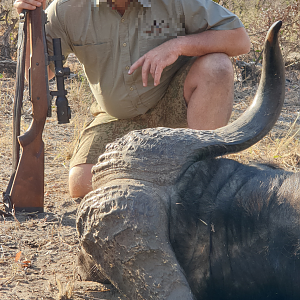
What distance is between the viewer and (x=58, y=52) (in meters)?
3.04

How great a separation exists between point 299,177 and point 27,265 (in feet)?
4.79

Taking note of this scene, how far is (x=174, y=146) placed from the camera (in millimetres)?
1392

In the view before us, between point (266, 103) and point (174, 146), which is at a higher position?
point (266, 103)

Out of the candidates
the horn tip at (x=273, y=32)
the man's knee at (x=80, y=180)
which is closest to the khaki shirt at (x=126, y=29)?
the man's knee at (x=80, y=180)

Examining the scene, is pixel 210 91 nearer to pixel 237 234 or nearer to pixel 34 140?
pixel 34 140

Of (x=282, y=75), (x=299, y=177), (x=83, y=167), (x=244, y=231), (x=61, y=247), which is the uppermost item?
(x=282, y=75)

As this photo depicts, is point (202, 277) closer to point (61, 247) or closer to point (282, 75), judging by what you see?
point (282, 75)

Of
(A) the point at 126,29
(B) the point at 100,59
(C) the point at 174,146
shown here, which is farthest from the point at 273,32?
(B) the point at 100,59

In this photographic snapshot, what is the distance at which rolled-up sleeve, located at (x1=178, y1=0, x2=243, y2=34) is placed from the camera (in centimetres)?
318

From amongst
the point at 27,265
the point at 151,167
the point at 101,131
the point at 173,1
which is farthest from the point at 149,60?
the point at 151,167

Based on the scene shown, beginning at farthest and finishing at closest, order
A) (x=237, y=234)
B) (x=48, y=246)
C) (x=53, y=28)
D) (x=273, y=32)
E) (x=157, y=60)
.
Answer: (x=53, y=28) < (x=157, y=60) < (x=48, y=246) < (x=273, y=32) < (x=237, y=234)

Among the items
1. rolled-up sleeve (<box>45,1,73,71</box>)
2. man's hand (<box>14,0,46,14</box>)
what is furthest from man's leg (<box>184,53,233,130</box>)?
man's hand (<box>14,0,46,14</box>)

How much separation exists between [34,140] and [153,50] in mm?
1055

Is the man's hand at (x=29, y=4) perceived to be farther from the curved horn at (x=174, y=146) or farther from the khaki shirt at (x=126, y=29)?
the curved horn at (x=174, y=146)
